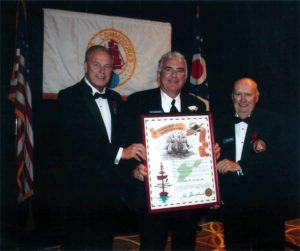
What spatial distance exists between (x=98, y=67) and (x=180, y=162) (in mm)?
1290

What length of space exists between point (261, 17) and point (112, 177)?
3991 millimetres

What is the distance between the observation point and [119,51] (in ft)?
14.2

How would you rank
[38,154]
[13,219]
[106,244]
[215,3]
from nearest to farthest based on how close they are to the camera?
1. [106,244]
2. [13,219]
3. [38,154]
4. [215,3]

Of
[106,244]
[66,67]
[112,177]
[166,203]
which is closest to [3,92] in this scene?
[66,67]

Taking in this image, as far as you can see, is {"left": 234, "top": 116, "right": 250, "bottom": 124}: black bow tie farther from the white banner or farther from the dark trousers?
the white banner

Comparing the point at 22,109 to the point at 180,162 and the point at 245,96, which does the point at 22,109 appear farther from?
the point at 245,96

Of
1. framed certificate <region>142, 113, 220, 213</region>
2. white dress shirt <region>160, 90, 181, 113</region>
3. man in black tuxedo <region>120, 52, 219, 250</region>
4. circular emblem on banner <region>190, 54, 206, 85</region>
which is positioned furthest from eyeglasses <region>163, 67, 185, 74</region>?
circular emblem on banner <region>190, 54, 206, 85</region>

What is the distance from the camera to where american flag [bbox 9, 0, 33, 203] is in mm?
3559

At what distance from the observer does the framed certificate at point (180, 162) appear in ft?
7.57

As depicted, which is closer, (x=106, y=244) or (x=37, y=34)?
(x=106, y=244)

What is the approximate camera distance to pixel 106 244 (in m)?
2.72

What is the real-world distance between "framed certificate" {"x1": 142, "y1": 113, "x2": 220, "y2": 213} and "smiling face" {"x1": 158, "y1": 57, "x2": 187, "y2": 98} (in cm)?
27

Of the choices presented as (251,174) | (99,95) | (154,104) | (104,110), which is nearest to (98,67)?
(99,95)

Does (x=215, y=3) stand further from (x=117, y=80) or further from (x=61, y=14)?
(x=61, y=14)
